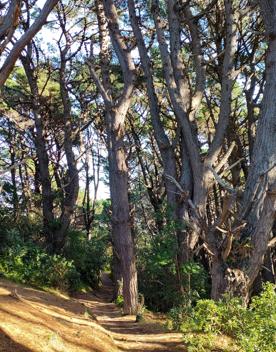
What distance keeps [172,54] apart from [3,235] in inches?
295

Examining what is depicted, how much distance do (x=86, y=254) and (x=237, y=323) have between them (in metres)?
12.6

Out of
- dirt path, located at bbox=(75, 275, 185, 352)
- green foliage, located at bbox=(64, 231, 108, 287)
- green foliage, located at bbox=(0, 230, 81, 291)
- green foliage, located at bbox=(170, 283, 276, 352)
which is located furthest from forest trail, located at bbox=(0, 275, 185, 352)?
green foliage, located at bbox=(64, 231, 108, 287)

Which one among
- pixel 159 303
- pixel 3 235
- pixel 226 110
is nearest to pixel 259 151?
pixel 226 110

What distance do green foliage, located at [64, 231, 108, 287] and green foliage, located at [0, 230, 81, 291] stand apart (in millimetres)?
2521

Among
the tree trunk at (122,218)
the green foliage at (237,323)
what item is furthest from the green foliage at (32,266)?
the green foliage at (237,323)

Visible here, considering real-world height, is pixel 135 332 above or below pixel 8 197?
below

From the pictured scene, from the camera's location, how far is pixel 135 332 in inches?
266

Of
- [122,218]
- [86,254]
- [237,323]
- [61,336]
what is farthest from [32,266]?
[237,323]

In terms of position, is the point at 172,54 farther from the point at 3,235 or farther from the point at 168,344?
the point at 3,235

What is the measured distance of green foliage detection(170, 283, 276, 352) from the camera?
4.22 metres

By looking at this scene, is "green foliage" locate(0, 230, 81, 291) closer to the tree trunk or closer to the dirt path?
the tree trunk

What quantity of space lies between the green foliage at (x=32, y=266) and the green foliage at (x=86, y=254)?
8.27 ft

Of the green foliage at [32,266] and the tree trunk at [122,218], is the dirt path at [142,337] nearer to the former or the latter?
the tree trunk at [122,218]

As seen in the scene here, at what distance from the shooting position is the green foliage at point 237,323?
13.8 feet
